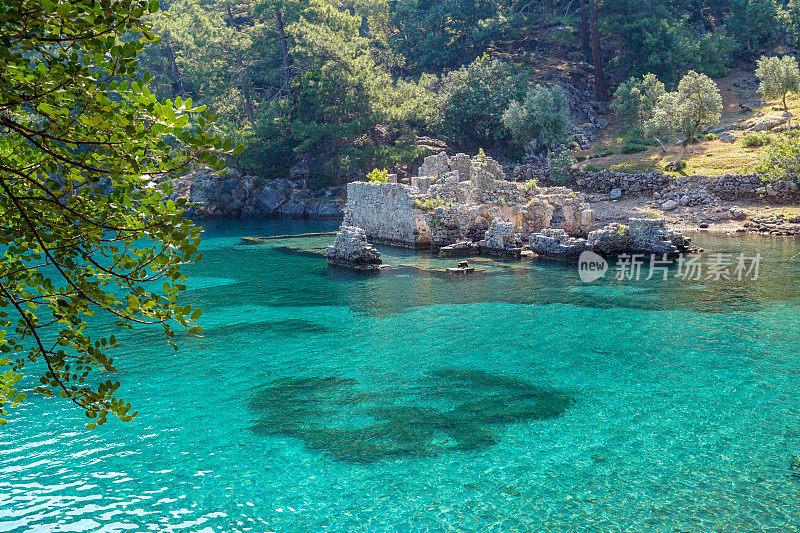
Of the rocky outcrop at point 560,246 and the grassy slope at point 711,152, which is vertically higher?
the grassy slope at point 711,152

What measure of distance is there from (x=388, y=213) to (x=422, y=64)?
3793 centimetres

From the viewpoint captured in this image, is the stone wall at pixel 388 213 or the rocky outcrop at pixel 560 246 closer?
the rocky outcrop at pixel 560 246

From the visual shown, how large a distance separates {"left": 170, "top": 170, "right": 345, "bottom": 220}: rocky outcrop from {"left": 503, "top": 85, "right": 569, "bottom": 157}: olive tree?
17912 mm

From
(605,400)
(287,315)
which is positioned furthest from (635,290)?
→ (287,315)

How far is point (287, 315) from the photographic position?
2447 cm

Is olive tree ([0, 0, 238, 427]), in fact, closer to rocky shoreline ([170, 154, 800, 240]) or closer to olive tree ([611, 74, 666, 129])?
A: rocky shoreline ([170, 154, 800, 240])

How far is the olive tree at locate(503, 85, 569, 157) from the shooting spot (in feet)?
171

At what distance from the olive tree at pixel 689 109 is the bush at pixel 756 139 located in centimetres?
279

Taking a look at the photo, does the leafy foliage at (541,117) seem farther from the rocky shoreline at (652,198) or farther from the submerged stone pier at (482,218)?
the submerged stone pier at (482,218)

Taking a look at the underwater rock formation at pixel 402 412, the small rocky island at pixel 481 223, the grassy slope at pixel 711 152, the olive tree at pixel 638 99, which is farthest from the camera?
the olive tree at pixel 638 99

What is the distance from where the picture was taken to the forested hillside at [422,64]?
58.0 meters

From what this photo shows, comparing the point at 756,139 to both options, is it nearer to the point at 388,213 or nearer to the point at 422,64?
the point at 388,213

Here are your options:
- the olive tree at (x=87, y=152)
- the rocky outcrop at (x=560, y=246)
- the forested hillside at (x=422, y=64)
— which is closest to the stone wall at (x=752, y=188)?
the forested hillside at (x=422, y=64)

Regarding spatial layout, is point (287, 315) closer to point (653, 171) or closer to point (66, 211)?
point (66, 211)
